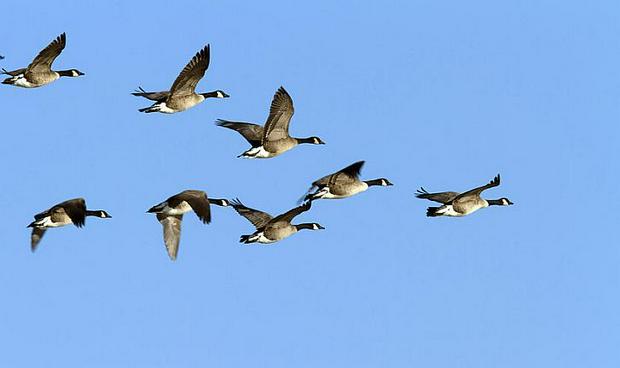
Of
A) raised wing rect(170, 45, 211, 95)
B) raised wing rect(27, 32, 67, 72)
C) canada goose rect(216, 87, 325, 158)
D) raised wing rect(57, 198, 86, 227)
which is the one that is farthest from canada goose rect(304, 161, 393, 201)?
raised wing rect(27, 32, 67, 72)

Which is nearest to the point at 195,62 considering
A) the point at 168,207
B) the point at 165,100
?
the point at 165,100

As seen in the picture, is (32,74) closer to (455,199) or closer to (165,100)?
(165,100)

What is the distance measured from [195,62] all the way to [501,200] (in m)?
7.97

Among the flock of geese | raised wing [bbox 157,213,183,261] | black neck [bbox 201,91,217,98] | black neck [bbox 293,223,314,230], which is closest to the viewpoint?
the flock of geese

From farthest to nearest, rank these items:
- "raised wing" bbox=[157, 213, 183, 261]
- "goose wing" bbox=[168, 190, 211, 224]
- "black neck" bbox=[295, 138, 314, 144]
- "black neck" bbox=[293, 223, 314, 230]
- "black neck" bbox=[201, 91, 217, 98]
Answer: "black neck" bbox=[201, 91, 217, 98] < "raised wing" bbox=[157, 213, 183, 261] < "black neck" bbox=[295, 138, 314, 144] < "black neck" bbox=[293, 223, 314, 230] < "goose wing" bbox=[168, 190, 211, 224]

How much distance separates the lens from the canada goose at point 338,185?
2691 centimetres

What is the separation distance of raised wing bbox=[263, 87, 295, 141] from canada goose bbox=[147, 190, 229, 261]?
195 cm

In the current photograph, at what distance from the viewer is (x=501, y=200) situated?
30766 mm

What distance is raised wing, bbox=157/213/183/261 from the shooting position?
29.1 meters

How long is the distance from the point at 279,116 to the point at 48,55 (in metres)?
5.52

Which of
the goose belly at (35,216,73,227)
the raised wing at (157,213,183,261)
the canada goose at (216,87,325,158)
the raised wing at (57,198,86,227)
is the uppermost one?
the canada goose at (216,87,325,158)

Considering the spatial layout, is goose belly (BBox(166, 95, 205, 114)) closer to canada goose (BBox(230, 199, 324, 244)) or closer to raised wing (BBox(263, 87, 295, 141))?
raised wing (BBox(263, 87, 295, 141))

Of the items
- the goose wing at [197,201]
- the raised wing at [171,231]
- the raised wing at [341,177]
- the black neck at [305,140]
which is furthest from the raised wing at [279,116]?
the raised wing at [171,231]

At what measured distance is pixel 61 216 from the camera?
27.4m
